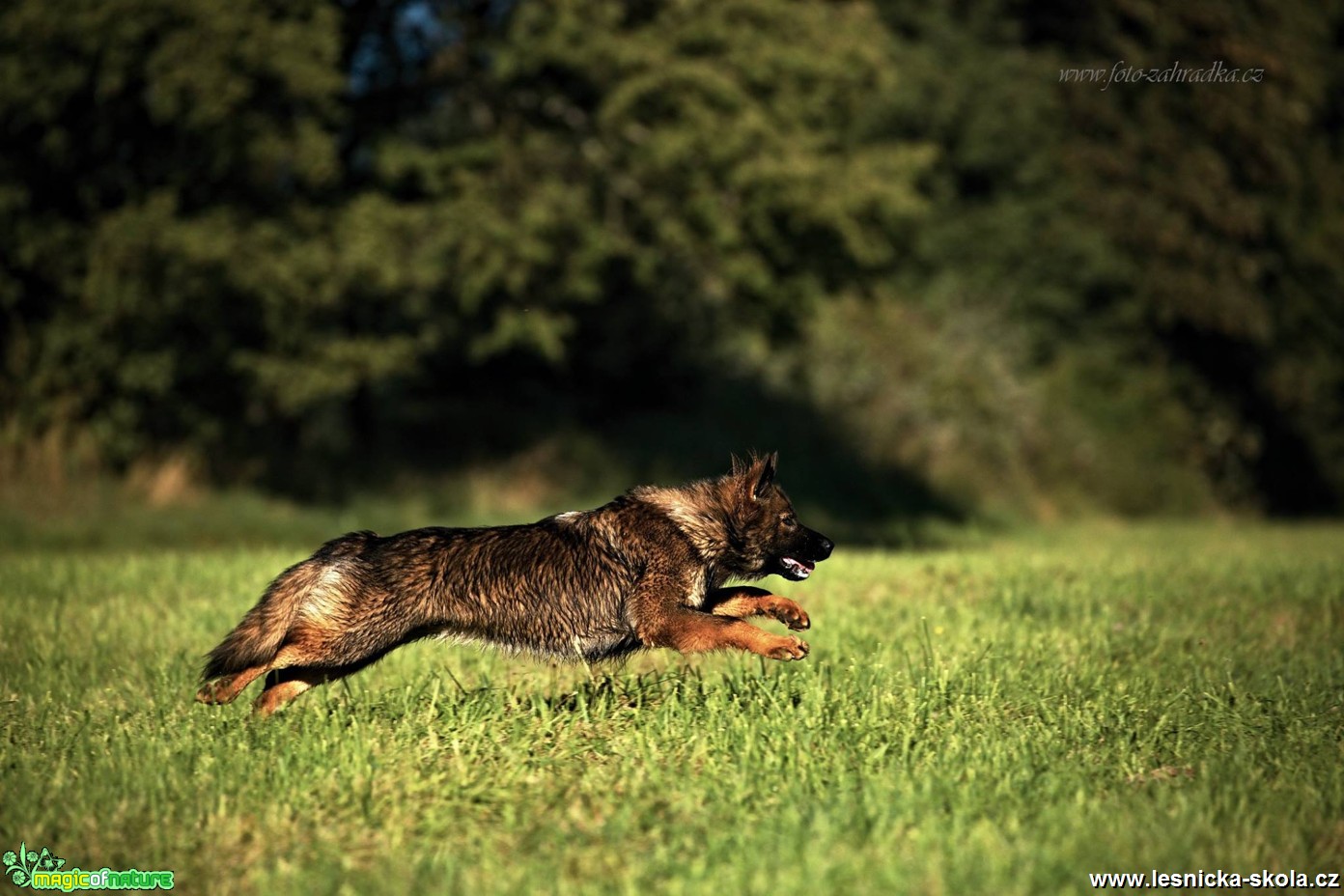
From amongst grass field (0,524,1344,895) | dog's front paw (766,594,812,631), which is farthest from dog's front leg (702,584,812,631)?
grass field (0,524,1344,895)

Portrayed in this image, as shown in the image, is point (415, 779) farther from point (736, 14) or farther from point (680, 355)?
point (680, 355)

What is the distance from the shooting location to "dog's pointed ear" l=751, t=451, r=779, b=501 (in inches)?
298

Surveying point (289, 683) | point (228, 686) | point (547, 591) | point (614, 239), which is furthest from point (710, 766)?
point (614, 239)


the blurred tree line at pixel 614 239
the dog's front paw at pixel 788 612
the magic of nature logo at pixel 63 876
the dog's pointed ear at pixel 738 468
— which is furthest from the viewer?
the blurred tree line at pixel 614 239

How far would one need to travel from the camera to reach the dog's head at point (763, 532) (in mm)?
7645

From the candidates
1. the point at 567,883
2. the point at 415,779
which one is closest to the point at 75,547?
the point at 415,779

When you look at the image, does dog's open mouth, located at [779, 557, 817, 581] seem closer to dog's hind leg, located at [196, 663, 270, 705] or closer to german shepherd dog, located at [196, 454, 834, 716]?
german shepherd dog, located at [196, 454, 834, 716]

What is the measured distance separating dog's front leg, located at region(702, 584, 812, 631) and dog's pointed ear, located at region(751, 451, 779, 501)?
53 centimetres

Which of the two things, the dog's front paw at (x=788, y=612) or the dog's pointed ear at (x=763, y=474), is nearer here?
the dog's front paw at (x=788, y=612)

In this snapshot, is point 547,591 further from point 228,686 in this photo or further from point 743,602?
point 228,686

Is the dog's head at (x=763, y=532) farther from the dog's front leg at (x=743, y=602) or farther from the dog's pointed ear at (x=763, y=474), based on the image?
the dog's front leg at (x=743, y=602)

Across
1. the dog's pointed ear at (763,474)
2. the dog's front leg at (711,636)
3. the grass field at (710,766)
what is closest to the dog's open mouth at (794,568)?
the dog's pointed ear at (763,474)

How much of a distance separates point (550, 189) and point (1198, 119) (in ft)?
53.7

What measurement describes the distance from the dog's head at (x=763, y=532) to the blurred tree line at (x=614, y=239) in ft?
36.4
